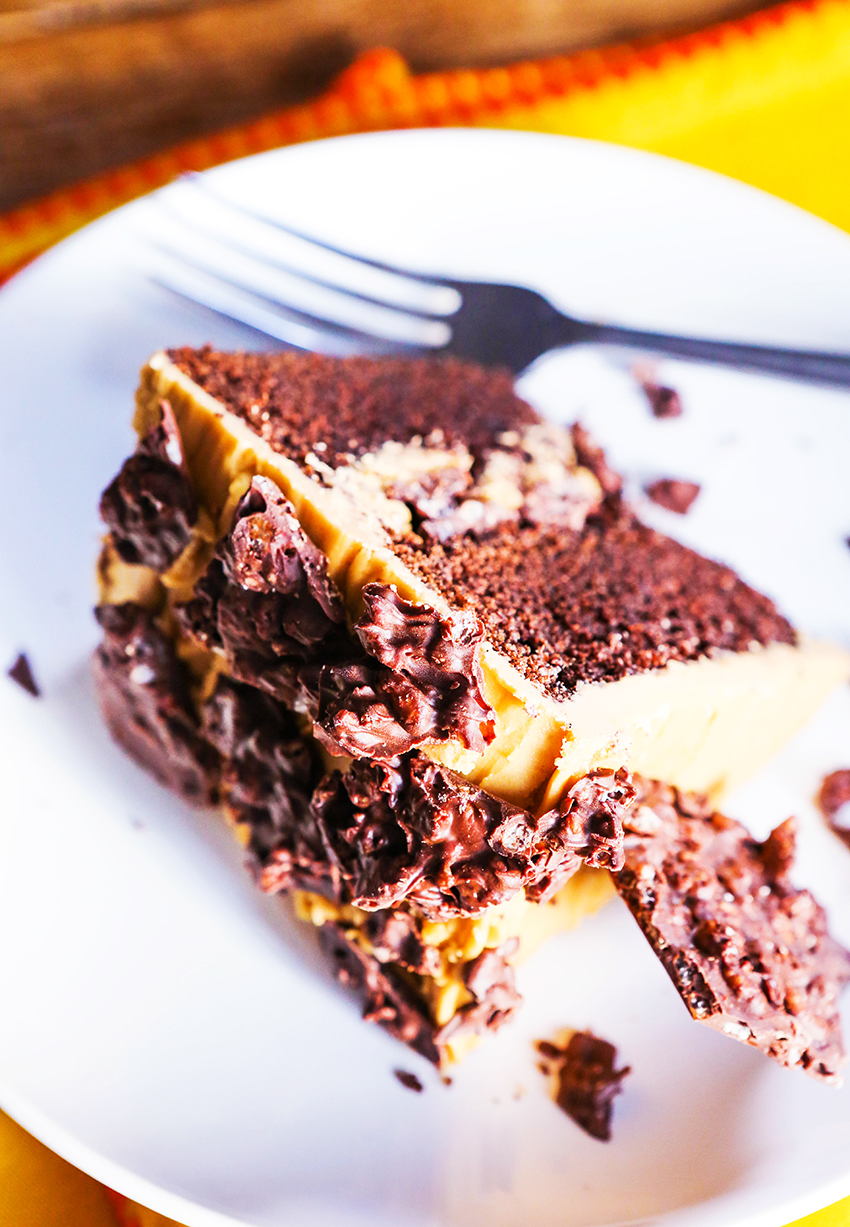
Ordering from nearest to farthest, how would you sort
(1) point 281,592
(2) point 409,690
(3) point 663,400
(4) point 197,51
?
(2) point 409,690 < (1) point 281,592 < (3) point 663,400 < (4) point 197,51

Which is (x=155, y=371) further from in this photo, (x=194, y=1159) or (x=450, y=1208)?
(x=450, y=1208)

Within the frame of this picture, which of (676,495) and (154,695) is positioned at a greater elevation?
(676,495)

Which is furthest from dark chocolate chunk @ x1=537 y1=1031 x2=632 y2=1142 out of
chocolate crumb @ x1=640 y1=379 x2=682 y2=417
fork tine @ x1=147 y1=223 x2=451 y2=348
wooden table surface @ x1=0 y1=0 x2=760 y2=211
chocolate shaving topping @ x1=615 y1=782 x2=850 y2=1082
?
wooden table surface @ x1=0 y1=0 x2=760 y2=211

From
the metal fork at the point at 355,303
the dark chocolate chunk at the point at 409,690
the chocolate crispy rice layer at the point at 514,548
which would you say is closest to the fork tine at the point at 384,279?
the metal fork at the point at 355,303

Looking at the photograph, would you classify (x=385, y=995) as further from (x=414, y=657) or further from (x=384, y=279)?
(x=384, y=279)

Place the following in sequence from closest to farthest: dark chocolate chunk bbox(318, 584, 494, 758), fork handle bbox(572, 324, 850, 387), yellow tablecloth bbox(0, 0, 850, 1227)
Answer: dark chocolate chunk bbox(318, 584, 494, 758) → fork handle bbox(572, 324, 850, 387) → yellow tablecloth bbox(0, 0, 850, 1227)

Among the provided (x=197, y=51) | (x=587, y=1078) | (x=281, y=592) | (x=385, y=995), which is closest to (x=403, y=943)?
(x=385, y=995)

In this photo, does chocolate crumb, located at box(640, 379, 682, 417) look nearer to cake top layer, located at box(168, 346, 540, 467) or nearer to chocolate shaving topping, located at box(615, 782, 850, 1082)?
cake top layer, located at box(168, 346, 540, 467)
